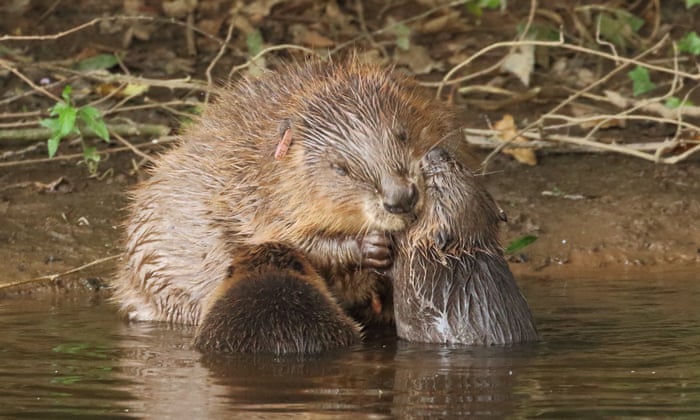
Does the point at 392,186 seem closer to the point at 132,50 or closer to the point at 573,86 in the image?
the point at 573,86

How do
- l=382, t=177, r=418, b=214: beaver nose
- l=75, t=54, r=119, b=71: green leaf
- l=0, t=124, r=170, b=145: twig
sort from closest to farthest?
l=382, t=177, r=418, b=214: beaver nose, l=0, t=124, r=170, b=145: twig, l=75, t=54, r=119, b=71: green leaf

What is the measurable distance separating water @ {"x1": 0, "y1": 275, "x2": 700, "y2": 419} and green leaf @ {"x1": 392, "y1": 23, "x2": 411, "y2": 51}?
12.5ft

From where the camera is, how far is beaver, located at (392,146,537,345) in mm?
5250

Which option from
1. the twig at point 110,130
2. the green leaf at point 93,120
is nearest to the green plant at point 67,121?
the green leaf at point 93,120

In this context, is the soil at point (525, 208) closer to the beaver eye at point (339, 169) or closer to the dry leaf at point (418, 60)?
the dry leaf at point (418, 60)

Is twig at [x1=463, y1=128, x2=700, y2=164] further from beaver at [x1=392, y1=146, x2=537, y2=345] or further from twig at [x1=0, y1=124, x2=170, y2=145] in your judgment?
beaver at [x1=392, y1=146, x2=537, y2=345]

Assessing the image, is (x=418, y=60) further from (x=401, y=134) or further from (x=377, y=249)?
(x=377, y=249)

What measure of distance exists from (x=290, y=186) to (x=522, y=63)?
4.12 m

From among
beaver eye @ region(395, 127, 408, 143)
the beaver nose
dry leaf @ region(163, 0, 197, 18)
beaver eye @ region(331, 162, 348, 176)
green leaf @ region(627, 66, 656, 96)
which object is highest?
dry leaf @ region(163, 0, 197, 18)

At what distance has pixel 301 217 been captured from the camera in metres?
5.56

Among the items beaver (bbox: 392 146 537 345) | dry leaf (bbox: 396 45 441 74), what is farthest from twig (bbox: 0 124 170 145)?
beaver (bbox: 392 146 537 345)

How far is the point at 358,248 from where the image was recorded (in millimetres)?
5512

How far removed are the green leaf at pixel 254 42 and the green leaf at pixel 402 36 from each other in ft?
2.98

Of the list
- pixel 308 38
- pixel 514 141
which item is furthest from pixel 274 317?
pixel 308 38
